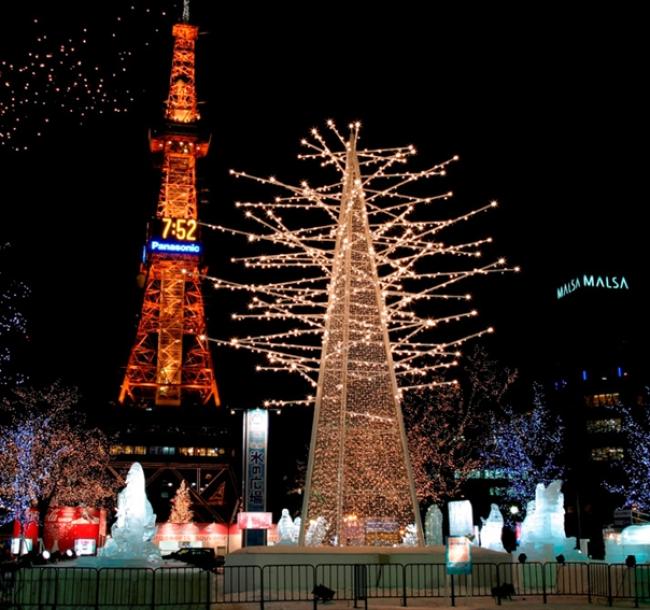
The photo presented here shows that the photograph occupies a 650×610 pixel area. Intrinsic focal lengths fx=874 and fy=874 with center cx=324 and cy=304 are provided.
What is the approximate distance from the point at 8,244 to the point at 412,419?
25.0 metres

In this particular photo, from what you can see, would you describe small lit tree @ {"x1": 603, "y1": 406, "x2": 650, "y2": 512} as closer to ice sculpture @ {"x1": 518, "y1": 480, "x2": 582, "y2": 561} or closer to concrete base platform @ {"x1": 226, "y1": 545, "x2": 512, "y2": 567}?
ice sculpture @ {"x1": 518, "y1": 480, "x2": 582, "y2": 561}

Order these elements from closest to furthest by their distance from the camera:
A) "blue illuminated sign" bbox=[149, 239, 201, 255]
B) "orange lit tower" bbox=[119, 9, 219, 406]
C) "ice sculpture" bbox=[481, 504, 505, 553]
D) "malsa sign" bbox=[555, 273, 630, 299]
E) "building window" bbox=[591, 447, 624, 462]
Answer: "ice sculpture" bbox=[481, 504, 505, 553]
"building window" bbox=[591, 447, 624, 462]
"orange lit tower" bbox=[119, 9, 219, 406]
"blue illuminated sign" bbox=[149, 239, 201, 255]
"malsa sign" bbox=[555, 273, 630, 299]

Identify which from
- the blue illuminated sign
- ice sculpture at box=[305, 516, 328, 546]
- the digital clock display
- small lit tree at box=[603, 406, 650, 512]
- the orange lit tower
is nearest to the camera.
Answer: ice sculpture at box=[305, 516, 328, 546]

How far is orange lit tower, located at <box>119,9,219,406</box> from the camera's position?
73312mm

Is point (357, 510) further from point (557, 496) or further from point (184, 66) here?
point (184, 66)

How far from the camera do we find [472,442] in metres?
46.9

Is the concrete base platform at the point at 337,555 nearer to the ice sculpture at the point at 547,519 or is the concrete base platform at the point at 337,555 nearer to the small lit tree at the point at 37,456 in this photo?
the ice sculpture at the point at 547,519

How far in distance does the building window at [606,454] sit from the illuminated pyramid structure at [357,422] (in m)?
52.8

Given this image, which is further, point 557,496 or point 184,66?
point 184,66

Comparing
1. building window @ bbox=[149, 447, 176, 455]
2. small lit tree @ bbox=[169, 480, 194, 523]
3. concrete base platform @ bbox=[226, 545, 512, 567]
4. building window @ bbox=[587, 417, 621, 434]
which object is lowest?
small lit tree @ bbox=[169, 480, 194, 523]

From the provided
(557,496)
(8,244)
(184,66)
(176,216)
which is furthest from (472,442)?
(184,66)

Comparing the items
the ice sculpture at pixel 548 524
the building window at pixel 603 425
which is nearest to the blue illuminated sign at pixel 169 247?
the building window at pixel 603 425

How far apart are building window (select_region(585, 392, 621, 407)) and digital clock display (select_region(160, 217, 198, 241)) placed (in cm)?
3585

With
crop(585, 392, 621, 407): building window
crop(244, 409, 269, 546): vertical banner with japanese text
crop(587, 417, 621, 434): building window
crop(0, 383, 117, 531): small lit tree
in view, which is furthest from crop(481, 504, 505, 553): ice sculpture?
crop(585, 392, 621, 407): building window
